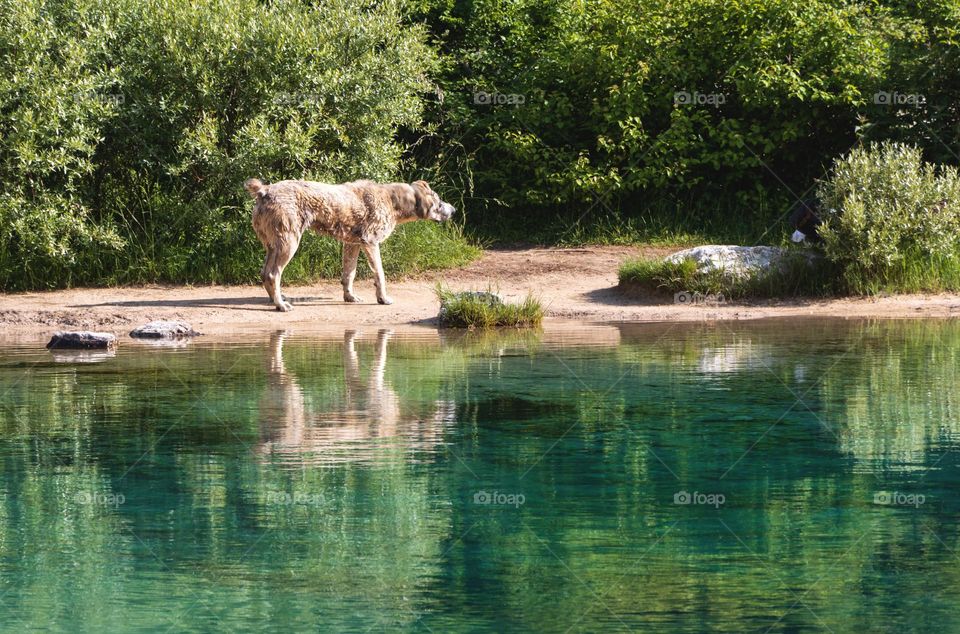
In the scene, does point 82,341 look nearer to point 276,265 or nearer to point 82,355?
point 82,355

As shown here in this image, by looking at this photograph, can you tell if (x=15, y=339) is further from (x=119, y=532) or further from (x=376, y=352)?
(x=119, y=532)

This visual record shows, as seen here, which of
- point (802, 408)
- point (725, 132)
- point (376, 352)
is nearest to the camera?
point (802, 408)

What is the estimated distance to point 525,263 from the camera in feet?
67.5

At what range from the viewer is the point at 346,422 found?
937cm

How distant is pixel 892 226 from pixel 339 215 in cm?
Result: 687

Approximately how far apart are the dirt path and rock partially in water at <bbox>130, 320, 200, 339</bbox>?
46 centimetres

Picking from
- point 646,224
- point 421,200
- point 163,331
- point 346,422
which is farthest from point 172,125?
point 346,422

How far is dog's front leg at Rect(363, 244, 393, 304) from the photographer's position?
1728 cm

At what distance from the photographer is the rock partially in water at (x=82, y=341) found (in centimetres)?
1404

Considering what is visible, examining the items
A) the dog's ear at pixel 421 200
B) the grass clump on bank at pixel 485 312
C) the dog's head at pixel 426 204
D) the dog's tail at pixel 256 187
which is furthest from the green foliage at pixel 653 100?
the dog's tail at pixel 256 187

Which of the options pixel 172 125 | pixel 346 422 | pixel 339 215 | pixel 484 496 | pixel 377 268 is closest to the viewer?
pixel 484 496

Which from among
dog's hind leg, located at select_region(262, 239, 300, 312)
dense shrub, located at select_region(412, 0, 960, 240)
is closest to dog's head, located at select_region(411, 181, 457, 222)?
dog's hind leg, located at select_region(262, 239, 300, 312)

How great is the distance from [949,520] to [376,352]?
24.0 feet

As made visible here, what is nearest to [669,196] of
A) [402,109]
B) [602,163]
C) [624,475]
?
[602,163]
